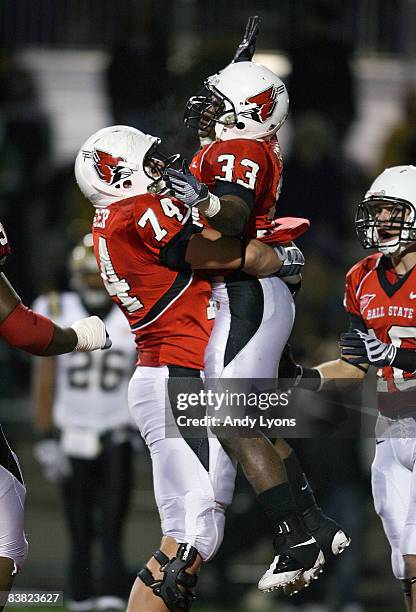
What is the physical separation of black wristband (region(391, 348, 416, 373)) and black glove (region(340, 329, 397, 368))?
0.05ft

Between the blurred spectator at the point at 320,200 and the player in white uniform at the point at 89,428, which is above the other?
the blurred spectator at the point at 320,200

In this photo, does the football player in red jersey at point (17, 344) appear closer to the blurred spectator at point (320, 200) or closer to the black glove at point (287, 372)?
the black glove at point (287, 372)

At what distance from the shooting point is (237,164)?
4.63 meters

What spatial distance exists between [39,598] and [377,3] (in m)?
5.25

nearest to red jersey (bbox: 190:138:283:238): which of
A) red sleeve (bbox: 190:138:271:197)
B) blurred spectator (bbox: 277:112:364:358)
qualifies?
red sleeve (bbox: 190:138:271:197)

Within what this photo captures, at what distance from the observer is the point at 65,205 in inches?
357

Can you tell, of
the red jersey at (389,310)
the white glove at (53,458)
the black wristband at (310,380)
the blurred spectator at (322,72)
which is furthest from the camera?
the blurred spectator at (322,72)

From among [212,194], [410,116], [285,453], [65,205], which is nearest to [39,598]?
[285,453]

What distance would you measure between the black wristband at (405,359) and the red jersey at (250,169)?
0.68 meters

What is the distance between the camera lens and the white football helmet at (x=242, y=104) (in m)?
4.79

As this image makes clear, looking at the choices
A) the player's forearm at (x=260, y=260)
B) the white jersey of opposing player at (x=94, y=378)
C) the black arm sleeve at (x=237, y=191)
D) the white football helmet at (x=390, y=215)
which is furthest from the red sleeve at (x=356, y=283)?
the white jersey of opposing player at (x=94, y=378)

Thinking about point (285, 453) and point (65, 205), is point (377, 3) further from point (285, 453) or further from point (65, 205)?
point (285, 453)

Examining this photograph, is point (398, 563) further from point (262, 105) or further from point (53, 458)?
point (53, 458)

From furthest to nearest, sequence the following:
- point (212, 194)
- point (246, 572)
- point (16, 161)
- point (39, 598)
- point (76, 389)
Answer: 1. point (16, 161)
2. point (246, 572)
3. point (76, 389)
4. point (39, 598)
5. point (212, 194)
